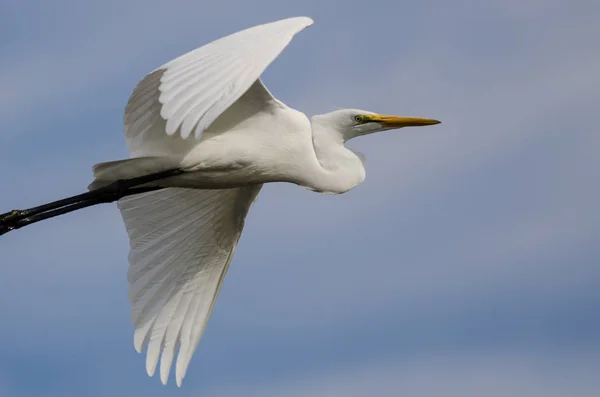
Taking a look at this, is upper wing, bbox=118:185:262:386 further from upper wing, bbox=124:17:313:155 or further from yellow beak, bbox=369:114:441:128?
upper wing, bbox=124:17:313:155

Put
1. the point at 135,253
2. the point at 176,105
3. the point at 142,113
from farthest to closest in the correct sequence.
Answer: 1. the point at 135,253
2. the point at 142,113
3. the point at 176,105

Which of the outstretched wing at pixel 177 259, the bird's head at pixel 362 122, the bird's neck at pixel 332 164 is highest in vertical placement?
the bird's head at pixel 362 122

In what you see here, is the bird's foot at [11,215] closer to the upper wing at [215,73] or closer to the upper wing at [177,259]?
the upper wing at [177,259]

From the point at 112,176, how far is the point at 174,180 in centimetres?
56

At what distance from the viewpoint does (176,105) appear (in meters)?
10.0

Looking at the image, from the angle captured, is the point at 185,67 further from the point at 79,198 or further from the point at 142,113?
the point at 79,198

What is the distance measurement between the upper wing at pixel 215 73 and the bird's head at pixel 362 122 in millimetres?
1829

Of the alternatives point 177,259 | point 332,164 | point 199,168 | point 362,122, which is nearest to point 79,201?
point 199,168

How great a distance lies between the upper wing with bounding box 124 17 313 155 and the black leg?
143cm

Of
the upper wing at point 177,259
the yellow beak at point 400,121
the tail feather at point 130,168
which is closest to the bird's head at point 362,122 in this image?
the yellow beak at point 400,121

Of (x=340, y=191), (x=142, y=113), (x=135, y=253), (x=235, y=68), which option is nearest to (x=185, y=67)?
(x=235, y=68)

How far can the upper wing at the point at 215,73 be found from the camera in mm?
9992

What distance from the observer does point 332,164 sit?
13234 mm

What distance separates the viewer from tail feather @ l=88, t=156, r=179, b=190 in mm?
12883
